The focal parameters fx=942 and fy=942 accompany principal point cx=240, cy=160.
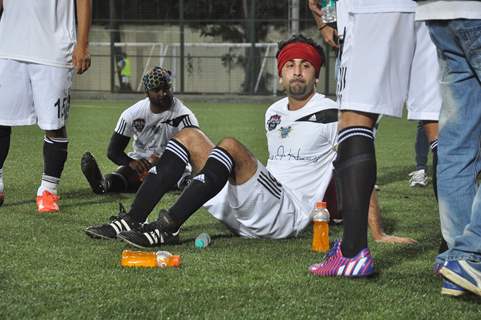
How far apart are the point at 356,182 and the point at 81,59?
10.5 feet

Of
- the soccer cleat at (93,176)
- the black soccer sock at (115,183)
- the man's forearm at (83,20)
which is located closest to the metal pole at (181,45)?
the black soccer sock at (115,183)

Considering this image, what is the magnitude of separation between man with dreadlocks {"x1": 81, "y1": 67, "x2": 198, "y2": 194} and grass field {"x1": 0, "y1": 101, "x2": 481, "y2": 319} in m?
0.91

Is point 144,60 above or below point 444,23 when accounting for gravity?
below

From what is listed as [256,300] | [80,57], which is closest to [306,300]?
[256,300]

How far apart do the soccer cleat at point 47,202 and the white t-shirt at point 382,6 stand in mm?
3257

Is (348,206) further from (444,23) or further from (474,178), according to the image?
(444,23)

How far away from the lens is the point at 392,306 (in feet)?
12.1

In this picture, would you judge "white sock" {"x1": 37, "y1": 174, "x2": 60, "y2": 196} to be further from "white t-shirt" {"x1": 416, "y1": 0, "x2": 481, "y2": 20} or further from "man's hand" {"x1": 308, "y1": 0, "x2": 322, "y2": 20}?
"white t-shirt" {"x1": 416, "y1": 0, "x2": 481, "y2": 20}

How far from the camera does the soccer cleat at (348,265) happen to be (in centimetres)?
410

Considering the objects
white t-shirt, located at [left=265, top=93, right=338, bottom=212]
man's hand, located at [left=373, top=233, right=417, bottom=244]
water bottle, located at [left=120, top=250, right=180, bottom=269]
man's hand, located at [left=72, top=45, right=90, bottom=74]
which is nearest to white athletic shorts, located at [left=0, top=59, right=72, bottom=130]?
man's hand, located at [left=72, top=45, right=90, bottom=74]

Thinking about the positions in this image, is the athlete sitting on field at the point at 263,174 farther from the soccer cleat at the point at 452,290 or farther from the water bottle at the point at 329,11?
the soccer cleat at the point at 452,290

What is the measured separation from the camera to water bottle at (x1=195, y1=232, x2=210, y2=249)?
16.8 ft

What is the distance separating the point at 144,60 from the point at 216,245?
107 feet

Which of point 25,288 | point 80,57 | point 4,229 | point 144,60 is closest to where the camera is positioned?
point 25,288
